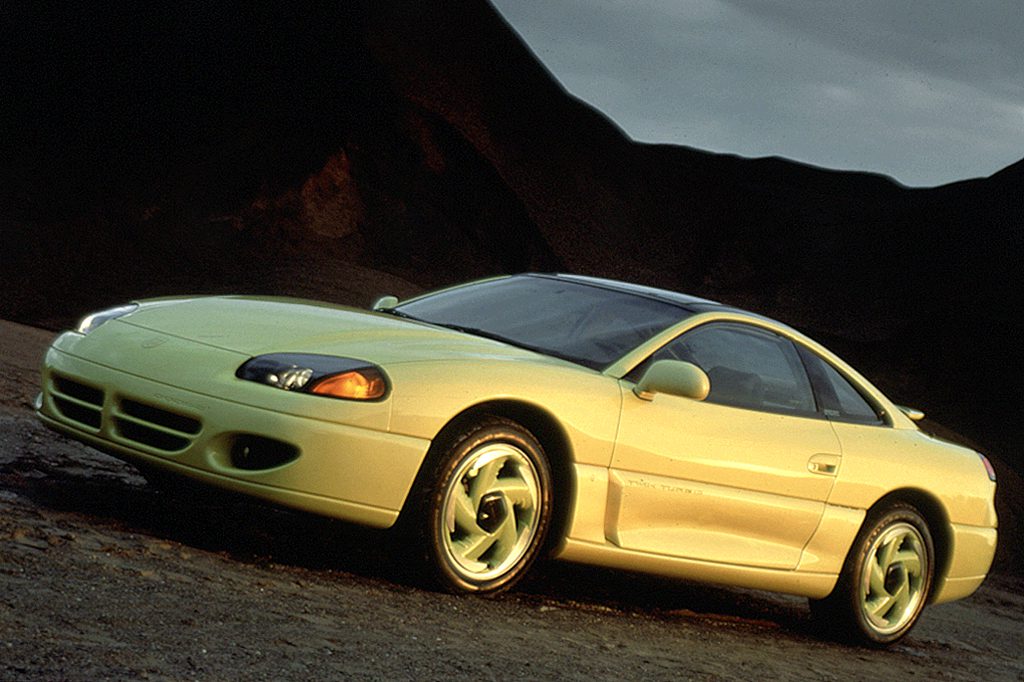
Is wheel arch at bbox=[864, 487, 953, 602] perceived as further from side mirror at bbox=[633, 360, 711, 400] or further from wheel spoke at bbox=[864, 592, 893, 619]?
side mirror at bbox=[633, 360, 711, 400]

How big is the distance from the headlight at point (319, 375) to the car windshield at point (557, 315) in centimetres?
108

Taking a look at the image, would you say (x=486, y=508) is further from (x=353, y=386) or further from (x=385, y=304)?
(x=385, y=304)

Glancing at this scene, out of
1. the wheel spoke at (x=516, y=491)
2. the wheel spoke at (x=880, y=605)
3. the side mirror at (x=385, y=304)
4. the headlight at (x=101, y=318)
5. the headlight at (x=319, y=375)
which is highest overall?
the side mirror at (x=385, y=304)

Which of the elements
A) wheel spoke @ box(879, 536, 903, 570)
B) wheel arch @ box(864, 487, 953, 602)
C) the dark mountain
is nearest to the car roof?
wheel arch @ box(864, 487, 953, 602)

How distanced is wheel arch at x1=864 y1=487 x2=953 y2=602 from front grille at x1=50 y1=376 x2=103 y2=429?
142 inches

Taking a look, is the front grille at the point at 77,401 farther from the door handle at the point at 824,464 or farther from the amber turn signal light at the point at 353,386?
the door handle at the point at 824,464

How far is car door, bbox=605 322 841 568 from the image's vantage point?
6320 mm

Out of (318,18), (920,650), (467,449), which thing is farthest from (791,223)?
(467,449)

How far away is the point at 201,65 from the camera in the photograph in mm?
30656

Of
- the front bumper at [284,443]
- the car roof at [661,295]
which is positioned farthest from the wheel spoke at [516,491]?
the car roof at [661,295]

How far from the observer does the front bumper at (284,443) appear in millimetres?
5516

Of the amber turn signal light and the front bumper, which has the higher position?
the amber turn signal light

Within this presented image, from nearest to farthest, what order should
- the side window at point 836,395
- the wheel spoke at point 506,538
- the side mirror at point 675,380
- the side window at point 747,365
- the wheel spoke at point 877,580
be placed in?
the wheel spoke at point 506,538 < the side mirror at point 675,380 < the side window at point 747,365 < the side window at point 836,395 < the wheel spoke at point 877,580

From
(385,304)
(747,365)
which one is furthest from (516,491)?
(385,304)
